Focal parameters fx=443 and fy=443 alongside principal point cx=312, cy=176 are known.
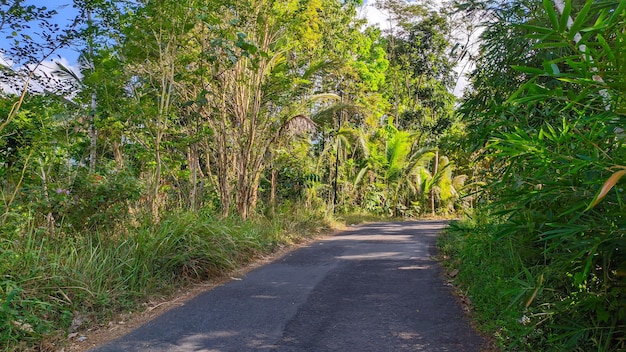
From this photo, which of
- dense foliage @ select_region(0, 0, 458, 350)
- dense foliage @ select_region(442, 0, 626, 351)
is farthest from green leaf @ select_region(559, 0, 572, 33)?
dense foliage @ select_region(0, 0, 458, 350)

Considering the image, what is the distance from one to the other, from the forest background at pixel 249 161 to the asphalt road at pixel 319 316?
1.47ft

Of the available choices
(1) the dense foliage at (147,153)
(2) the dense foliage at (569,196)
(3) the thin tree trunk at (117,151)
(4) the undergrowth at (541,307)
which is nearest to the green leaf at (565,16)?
(2) the dense foliage at (569,196)

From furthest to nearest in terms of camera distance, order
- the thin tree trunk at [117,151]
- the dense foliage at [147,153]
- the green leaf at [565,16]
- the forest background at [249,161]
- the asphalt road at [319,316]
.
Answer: the thin tree trunk at [117,151]
the dense foliage at [147,153]
the asphalt road at [319,316]
the forest background at [249,161]
the green leaf at [565,16]

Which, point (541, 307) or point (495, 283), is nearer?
point (541, 307)

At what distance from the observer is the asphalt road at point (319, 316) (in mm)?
4000

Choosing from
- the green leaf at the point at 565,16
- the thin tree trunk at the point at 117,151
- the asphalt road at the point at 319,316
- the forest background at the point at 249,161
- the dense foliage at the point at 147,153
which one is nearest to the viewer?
the green leaf at the point at 565,16

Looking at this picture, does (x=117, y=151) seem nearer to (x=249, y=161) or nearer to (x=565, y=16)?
(x=249, y=161)

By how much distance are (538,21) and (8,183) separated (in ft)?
22.4

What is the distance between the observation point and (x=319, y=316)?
4.81 meters

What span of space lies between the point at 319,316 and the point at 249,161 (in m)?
6.25

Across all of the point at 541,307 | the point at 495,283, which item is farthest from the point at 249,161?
the point at 541,307

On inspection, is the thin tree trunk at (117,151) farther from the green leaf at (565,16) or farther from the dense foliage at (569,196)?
the green leaf at (565,16)

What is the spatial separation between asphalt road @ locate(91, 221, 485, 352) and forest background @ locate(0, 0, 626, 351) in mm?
448

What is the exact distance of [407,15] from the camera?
25281mm
